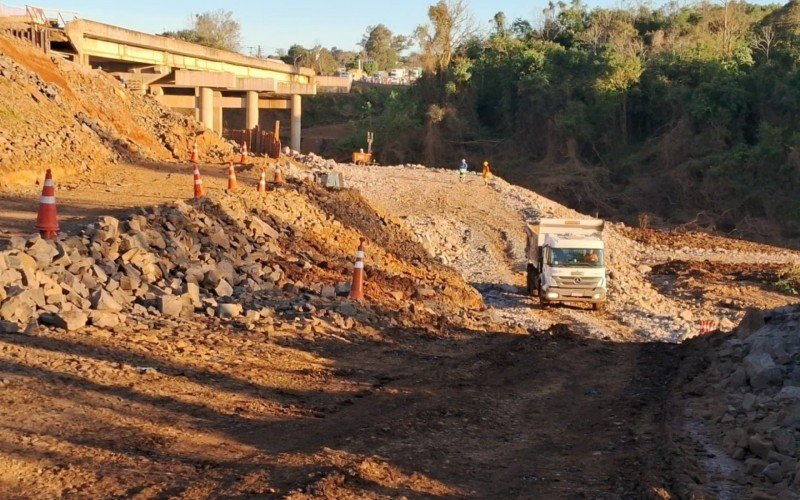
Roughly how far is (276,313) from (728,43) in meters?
54.6

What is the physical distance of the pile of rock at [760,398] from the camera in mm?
7500

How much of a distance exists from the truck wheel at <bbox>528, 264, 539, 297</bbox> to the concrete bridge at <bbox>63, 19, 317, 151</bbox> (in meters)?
19.9

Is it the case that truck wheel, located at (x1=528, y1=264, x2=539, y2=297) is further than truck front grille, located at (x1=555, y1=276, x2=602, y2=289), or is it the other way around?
truck wheel, located at (x1=528, y1=264, x2=539, y2=297)

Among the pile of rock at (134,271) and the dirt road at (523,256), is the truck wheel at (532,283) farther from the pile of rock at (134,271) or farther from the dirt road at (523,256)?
the pile of rock at (134,271)

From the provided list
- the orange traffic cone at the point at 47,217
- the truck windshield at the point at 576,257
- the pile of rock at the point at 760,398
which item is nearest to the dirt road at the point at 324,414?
the pile of rock at the point at 760,398

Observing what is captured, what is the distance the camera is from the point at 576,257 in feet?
75.7

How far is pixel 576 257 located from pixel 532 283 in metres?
2.01

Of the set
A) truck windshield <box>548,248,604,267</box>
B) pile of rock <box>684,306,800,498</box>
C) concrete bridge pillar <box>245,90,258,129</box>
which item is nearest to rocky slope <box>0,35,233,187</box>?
truck windshield <box>548,248,604,267</box>

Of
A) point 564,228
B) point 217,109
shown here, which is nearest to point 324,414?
point 564,228

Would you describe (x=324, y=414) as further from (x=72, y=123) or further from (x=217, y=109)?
(x=217, y=109)

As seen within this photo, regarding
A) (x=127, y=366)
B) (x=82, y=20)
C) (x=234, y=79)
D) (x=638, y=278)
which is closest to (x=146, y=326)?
(x=127, y=366)

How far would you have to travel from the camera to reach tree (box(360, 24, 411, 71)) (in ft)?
454

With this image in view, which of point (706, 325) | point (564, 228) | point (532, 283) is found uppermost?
point (564, 228)

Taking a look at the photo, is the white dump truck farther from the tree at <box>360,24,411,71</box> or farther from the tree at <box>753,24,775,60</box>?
A: the tree at <box>360,24,411,71</box>
